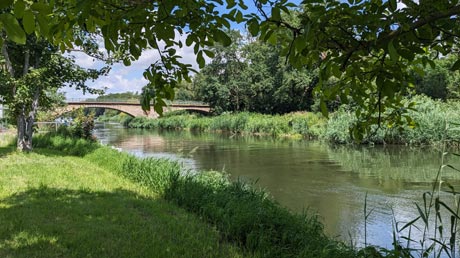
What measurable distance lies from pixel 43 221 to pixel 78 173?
15.0ft

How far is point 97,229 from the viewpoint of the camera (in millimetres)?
5371

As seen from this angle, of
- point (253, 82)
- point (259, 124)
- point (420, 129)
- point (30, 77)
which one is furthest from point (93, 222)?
point (253, 82)

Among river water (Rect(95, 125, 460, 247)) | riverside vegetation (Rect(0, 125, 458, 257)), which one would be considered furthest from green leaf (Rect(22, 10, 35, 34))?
river water (Rect(95, 125, 460, 247))

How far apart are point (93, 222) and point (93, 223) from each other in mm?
66

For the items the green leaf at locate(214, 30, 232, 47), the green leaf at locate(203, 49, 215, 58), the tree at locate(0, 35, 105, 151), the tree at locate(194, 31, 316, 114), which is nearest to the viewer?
the green leaf at locate(214, 30, 232, 47)

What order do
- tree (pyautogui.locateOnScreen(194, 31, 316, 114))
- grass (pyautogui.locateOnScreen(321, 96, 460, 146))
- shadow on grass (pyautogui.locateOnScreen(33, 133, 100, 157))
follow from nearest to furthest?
shadow on grass (pyautogui.locateOnScreen(33, 133, 100, 157)), grass (pyautogui.locateOnScreen(321, 96, 460, 146)), tree (pyautogui.locateOnScreen(194, 31, 316, 114))

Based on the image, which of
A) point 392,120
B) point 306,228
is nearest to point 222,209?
point 306,228

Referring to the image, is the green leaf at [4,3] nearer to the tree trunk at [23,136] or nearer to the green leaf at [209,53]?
the green leaf at [209,53]

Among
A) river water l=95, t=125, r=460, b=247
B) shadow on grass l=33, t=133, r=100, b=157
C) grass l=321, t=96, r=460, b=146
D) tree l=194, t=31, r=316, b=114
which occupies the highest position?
tree l=194, t=31, r=316, b=114

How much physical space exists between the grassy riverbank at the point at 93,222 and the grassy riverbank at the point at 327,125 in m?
2.97

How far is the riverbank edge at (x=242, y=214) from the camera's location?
17.7 ft

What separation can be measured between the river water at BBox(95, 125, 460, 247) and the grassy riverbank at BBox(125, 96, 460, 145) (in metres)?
1.19

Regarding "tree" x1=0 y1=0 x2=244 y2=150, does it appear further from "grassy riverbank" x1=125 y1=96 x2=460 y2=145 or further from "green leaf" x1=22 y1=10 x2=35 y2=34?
"grassy riverbank" x1=125 y1=96 x2=460 y2=145

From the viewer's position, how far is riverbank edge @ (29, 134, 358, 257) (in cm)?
539
